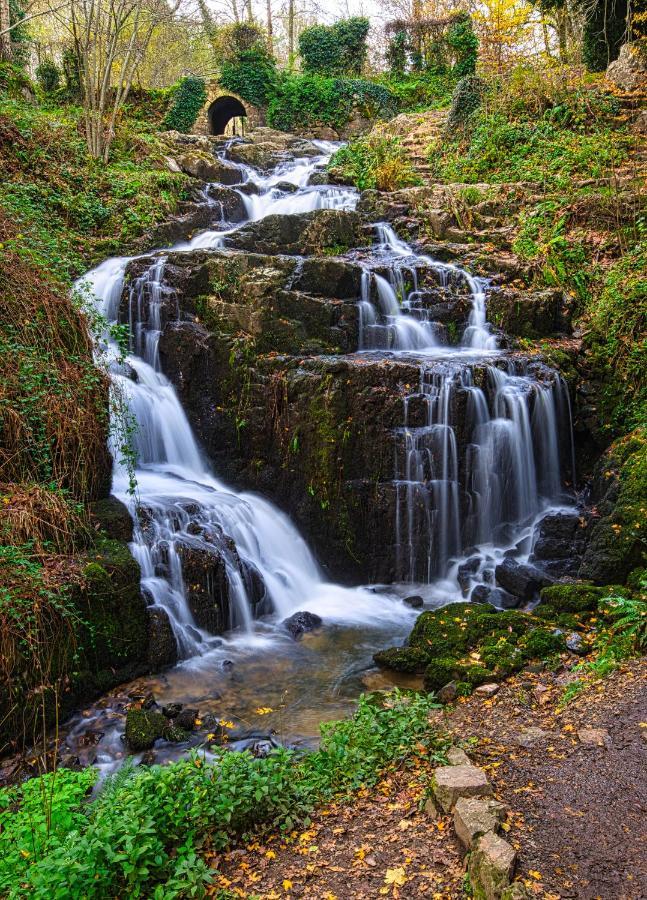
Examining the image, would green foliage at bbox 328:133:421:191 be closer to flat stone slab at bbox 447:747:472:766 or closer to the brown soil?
the brown soil

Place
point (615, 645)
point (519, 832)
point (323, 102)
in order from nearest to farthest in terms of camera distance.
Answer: point (519, 832), point (615, 645), point (323, 102)

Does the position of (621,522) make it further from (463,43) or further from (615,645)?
(463,43)

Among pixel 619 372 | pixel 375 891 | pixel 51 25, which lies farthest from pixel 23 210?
pixel 51 25

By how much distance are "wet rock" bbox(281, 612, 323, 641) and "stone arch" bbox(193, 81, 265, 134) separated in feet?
61.8

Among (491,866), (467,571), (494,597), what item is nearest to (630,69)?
(467,571)

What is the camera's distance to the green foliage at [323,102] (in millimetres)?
22531

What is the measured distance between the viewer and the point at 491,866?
105 inches

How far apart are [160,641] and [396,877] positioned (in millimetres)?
3903

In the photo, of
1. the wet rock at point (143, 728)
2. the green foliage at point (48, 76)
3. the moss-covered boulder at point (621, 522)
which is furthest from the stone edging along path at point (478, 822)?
the green foliage at point (48, 76)

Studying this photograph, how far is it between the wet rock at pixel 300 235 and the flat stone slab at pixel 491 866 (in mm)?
11008

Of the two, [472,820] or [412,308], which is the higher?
[412,308]

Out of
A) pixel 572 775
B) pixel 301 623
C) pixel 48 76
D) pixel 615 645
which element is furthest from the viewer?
pixel 48 76

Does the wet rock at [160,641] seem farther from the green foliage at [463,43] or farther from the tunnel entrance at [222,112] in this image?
the green foliage at [463,43]

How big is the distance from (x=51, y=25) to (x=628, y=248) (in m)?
28.2
